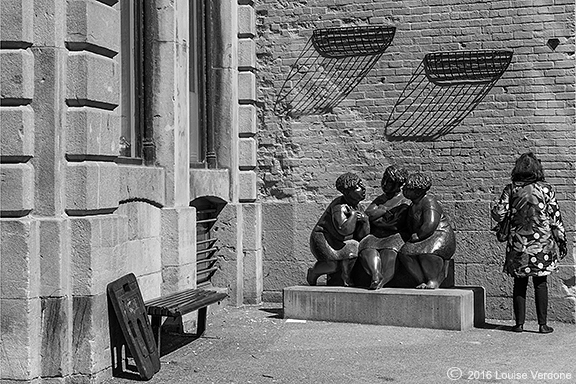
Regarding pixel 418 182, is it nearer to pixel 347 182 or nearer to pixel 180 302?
pixel 347 182

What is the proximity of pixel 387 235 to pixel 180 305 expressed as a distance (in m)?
2.92

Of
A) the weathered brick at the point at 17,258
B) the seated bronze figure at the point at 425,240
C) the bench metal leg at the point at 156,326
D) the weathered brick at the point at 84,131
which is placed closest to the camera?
the weathered brick at the point at 17,258

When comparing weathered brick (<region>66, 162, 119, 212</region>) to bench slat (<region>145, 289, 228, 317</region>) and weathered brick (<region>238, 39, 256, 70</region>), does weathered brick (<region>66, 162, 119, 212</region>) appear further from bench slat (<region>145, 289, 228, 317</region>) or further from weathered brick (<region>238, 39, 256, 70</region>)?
weathered brick (<region>238, 39, 256, 70</region>)

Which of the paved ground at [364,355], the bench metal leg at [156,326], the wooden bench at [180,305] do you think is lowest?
the paved ground at [364,355]

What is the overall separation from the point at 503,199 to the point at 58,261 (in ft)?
A: 15.5

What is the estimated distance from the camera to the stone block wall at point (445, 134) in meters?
10.1

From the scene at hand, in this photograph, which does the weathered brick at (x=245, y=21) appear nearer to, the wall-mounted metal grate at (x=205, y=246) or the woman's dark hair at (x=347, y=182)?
the wall-mounted metal grate at (x=205, y=246)

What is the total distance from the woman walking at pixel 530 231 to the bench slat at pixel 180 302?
3.06 m

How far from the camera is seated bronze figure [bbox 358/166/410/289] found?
9.50 m

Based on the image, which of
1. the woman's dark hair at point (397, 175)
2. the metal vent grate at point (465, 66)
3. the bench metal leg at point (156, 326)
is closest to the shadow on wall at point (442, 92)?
the metal vent grate at point (465, 66)

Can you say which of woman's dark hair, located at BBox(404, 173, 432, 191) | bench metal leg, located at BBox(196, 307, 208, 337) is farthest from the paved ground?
woman's dark hair, located at BBox(404, 173, 432, 191)

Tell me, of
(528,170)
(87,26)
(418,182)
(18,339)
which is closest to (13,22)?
(87,26)

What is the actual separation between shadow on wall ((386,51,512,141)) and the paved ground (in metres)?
2.54

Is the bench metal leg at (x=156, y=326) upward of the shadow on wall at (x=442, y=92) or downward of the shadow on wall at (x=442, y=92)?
downward
